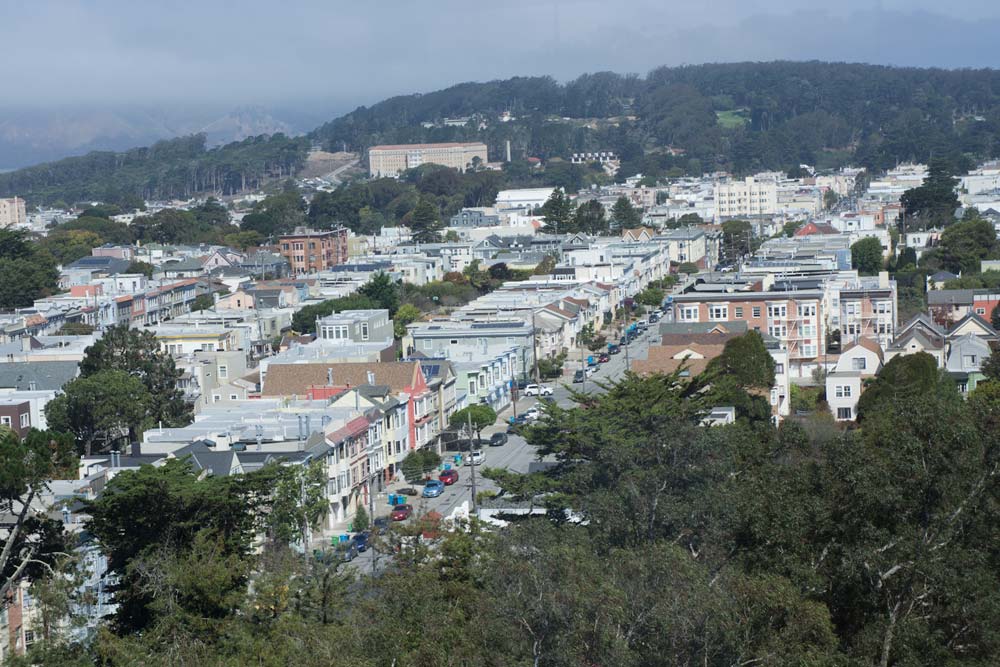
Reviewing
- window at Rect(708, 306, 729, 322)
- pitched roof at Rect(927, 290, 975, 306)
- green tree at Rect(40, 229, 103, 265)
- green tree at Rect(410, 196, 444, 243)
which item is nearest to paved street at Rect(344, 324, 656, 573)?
window at Rect(708, 306, 729, 322)

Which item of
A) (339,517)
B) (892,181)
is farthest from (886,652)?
(892,181)

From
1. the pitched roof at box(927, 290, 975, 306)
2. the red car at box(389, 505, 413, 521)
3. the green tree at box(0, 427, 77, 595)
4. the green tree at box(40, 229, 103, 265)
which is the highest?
the green tree at box(0, 427, 77, 595)

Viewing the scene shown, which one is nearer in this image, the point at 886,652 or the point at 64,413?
the point at 886,652

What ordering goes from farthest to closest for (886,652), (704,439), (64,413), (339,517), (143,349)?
(143,349) → (64,413) → (339,517) → (704,439) → (886,652)

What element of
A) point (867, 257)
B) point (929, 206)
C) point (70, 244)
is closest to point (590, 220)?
point (929, 206)

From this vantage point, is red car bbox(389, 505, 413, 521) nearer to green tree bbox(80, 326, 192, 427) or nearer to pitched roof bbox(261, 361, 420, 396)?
pitched roof bbox(261, 361, 420, 396)

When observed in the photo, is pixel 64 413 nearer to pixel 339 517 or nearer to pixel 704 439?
pixel 339 517
